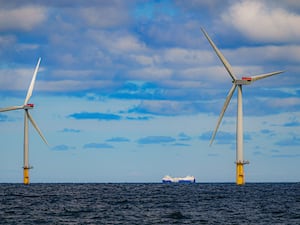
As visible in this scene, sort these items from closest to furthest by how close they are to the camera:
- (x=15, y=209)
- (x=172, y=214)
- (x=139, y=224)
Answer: (x=139, y=224), (x=172, y=214), (x=15, y=209)

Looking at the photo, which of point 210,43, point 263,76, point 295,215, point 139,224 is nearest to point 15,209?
point 139,224

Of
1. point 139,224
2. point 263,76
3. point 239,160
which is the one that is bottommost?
point 139,224

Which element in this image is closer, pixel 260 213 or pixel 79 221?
pixel 79 221

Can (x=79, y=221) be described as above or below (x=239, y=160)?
below

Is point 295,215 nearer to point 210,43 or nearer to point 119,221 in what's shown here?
point 119,221

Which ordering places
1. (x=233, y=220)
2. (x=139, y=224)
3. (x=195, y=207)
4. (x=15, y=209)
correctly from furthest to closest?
(x=195, y=207)
(x=15, y=209)
(x=233, y=220)
(x=139, y=224)

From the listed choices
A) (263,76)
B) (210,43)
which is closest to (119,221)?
(210,43)

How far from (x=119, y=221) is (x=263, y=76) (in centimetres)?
12035

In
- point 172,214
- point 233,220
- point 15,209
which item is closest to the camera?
point 233,220

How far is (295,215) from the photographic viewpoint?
99375 mm

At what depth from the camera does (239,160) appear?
199 m

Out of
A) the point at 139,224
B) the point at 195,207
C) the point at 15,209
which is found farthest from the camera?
the point at 195,207

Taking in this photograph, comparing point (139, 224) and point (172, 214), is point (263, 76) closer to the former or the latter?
point (172, 214)

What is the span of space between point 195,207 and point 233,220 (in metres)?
26.0
